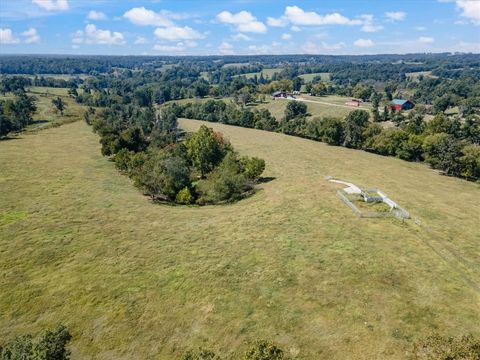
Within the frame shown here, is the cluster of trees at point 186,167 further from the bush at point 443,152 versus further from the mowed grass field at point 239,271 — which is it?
the bush at point 443,152

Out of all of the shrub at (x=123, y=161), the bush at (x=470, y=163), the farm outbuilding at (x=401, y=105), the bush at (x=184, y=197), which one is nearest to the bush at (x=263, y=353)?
the bush at (x=184, y=197)

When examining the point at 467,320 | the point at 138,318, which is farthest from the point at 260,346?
the point at 467,320

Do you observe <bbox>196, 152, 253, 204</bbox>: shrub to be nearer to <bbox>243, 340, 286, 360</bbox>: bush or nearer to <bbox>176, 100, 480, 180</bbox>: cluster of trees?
<bbox>243, 340, 286, 360</bbox>: bush

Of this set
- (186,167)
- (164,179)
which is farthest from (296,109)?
(164,179)

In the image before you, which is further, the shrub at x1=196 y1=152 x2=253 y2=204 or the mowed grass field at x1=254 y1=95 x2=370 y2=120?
the mowed grass field at x1=254 y1=95 x2=370 y2=120

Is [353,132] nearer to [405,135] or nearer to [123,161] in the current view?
[405,135]

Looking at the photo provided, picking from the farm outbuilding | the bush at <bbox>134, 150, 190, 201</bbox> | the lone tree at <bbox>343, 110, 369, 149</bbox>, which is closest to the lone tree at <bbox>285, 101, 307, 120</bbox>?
the lone tree at <bbox>343, 110, 369, 149</bbox>

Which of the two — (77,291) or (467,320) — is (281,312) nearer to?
(467,320)
